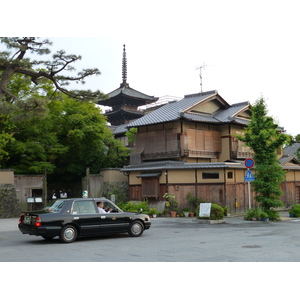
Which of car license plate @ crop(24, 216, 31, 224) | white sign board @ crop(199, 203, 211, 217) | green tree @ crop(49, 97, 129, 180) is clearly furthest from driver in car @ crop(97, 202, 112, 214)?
green tree @ crop(49, 97, 129, 180)

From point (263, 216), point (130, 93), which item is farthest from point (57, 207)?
point (130, 93)

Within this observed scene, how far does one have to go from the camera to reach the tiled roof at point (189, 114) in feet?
95.6

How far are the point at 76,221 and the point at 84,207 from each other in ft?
2.25

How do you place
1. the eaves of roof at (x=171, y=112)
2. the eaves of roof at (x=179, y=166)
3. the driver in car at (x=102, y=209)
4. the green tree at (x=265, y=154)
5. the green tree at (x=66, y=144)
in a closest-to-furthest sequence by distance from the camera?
the driver in car at (x=102, y=209), the green tree at (x=265, y=154), the eaves of roof at (x=179, y=166), the eaves of roof at (x=171, y=112), the green tree at (x=66, y=144)

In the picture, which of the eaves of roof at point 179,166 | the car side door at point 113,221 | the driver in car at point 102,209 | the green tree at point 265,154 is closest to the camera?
the car side door at point 113,221

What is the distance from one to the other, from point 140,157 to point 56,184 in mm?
9284

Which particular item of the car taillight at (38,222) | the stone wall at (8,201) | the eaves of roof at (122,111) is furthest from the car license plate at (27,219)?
the eaves of roof at (122,111)

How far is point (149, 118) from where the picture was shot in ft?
103

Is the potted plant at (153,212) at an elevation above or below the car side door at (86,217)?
below

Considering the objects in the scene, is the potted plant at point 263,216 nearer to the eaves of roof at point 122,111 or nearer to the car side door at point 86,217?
the car side door at point 86,217

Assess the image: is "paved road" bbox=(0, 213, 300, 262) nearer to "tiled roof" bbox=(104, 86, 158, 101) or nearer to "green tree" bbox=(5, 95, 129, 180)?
"green tree" bbox=(5, 95, 129, 180)

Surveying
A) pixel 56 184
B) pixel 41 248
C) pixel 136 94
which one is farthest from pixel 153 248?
pixel 136 94

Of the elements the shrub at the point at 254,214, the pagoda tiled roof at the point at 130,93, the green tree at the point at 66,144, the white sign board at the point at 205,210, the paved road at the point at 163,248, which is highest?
the pagoda tiled roof at the point at 130,93

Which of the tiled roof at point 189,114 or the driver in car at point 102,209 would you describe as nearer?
the driver in car at point 102,209
